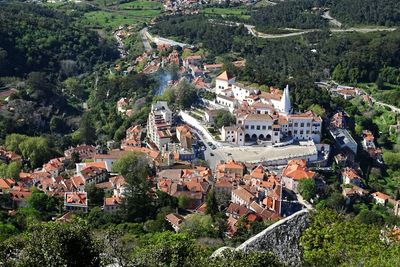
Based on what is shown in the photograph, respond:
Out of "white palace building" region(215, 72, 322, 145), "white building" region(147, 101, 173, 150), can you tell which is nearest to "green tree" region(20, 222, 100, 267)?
Result: "white building" region(147, 101, 173, 150)

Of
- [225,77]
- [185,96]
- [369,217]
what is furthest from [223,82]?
[369,217]

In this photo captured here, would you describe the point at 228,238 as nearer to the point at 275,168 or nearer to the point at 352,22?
the point at 275,168

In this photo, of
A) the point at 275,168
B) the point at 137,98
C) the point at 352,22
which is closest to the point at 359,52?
the point at 352,22

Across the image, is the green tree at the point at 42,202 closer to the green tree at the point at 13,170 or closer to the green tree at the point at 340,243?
the green tree at the point at 13,170

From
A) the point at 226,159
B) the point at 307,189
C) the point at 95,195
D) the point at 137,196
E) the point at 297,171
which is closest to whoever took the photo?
the point at 137,196

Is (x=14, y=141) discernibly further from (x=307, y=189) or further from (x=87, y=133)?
(x=307, y=189)

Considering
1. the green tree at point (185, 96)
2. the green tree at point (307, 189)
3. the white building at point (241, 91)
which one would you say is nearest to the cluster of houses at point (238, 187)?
the green tree at point (307, 189)
